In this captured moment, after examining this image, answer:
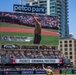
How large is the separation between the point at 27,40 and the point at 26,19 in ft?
19.2

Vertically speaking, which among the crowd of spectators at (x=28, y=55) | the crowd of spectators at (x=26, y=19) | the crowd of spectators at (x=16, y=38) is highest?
the crowd of spectators at (x=26, y=19)

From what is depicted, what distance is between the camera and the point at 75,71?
65312 millimetres

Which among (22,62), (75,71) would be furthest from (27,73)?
(22,62)

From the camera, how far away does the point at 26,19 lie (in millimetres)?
85062

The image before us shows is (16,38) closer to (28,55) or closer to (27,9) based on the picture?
(28,55)

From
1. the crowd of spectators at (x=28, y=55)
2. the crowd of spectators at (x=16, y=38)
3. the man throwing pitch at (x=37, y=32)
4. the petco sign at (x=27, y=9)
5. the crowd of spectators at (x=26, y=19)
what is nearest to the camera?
the crowd of spectators at (x=16, y=38)

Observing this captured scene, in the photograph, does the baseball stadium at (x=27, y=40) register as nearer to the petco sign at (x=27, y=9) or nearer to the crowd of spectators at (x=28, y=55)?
the crowd of spectators at (x=28, y=55)

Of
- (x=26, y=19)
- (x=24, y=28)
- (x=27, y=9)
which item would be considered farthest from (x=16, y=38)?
(x=27, y=9)

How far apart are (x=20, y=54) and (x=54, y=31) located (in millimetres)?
11781

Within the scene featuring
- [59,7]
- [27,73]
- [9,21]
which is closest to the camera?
[27,73]

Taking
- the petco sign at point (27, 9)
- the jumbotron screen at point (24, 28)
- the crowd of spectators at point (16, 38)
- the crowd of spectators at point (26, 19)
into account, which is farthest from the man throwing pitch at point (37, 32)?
the petco sign at point (27, 9)

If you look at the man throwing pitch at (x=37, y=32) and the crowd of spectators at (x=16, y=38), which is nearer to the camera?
the crowd of spectators at (x=16, y=38)

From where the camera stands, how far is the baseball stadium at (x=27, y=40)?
273 feet

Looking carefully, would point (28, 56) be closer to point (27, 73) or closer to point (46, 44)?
point (46, 44)
